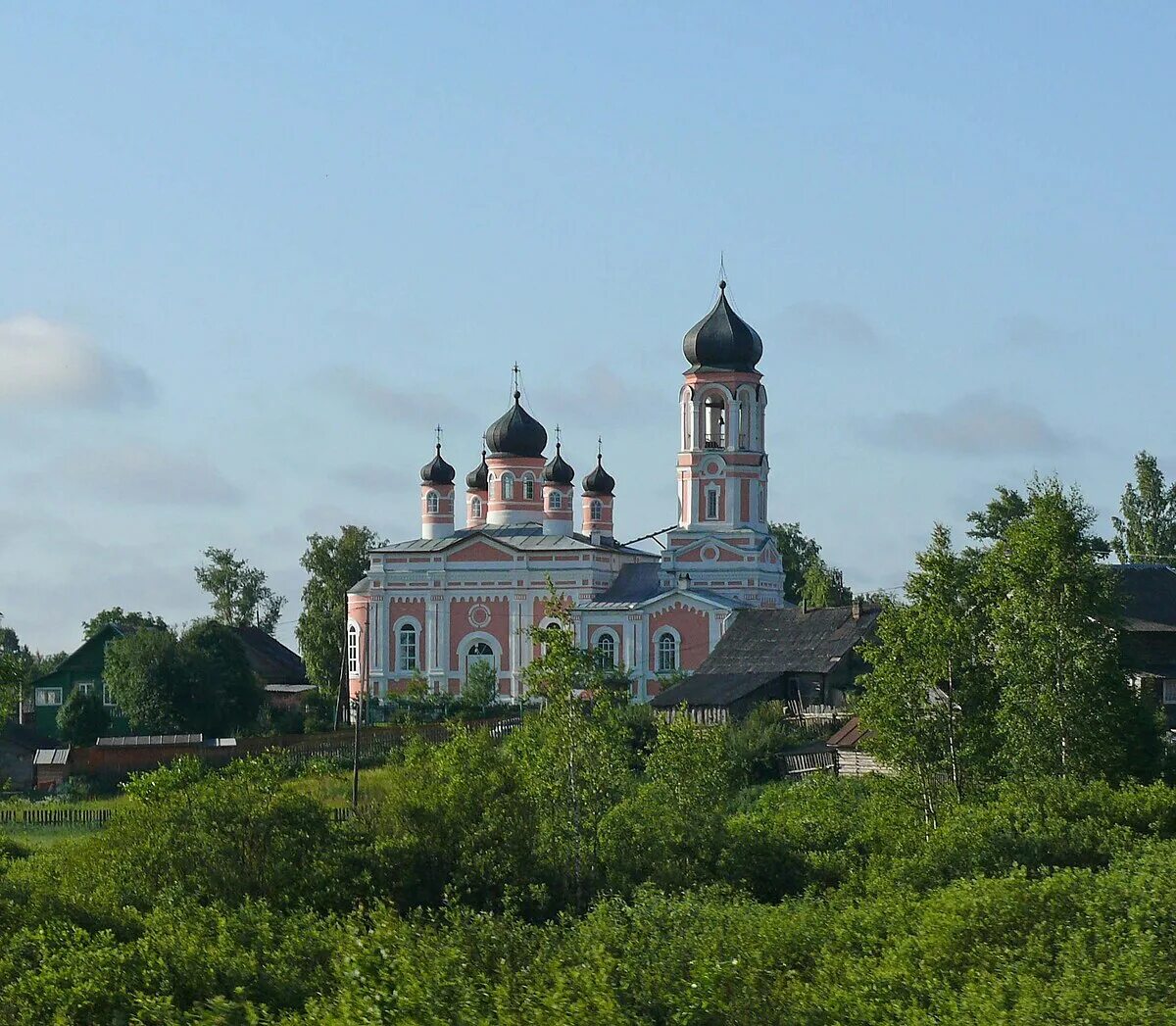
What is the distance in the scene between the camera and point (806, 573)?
230 ft

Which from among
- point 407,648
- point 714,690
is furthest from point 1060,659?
point 407,648

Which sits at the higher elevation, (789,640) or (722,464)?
(722,464)

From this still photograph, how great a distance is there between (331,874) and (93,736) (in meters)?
28.4

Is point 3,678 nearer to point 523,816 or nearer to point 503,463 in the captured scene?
point 523,816

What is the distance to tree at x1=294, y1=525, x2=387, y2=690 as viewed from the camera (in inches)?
2484

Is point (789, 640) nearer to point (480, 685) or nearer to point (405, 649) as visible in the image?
point (480, 685)

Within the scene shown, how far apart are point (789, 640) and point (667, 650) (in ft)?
28.4

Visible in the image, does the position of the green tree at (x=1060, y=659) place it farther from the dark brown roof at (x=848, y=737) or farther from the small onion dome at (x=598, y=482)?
the small onion dome at (x=598, y=482)

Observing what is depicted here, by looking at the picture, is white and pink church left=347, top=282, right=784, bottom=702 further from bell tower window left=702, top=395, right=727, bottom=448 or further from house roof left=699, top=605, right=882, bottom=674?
house roof left=699, top=605, right=882, bottom=674

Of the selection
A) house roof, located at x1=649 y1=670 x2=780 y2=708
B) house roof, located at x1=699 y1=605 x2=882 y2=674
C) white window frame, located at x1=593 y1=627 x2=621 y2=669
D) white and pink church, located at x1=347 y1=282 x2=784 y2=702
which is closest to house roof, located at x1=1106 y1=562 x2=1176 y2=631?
house roof, located at x1=699 y1=605 x2=882 y2=674

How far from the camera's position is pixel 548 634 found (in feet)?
77.0

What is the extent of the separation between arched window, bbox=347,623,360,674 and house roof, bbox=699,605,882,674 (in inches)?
580

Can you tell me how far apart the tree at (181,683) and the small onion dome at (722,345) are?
14124mm

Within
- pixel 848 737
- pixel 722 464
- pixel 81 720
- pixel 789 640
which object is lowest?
pixel 848 737
